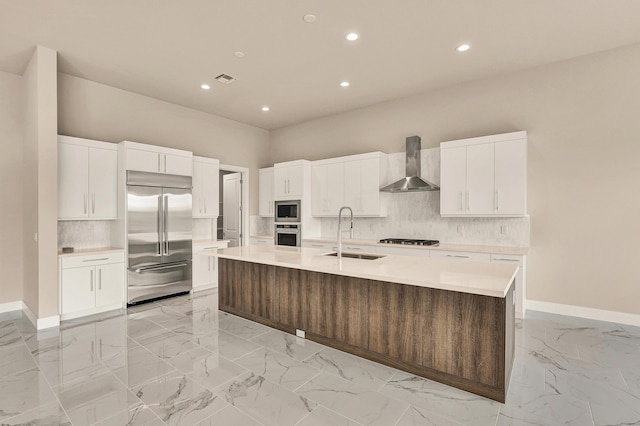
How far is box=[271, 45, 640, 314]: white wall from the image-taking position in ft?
12.1

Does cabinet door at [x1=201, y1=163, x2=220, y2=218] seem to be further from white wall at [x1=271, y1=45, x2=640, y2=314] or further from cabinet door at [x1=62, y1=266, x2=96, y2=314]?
white wall at [x1=271, y1=45, x2=640, y2=314]

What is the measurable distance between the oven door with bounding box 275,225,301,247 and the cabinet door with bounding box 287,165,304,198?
676 mm

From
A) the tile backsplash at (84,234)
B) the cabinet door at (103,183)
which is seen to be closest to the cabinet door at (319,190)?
the cabinet door at (103,183)

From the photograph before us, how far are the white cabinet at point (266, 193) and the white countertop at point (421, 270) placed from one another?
11.3 feet

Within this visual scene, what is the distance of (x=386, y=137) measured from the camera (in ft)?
18.1

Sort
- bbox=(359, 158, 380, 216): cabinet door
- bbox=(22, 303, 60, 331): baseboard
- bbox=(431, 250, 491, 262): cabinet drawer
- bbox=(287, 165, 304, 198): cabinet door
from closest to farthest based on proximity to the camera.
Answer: bbox=(22, 303, 60, 331): baseboard → bbox=(431, 250, 491, 262): cabinet drawer → bbox=(359, 158, 380, 216): cabinet door → bbox=(287, 165, 304, 198): cabinet door

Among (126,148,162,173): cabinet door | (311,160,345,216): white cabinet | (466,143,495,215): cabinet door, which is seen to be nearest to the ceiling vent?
(126,148,162,173): cabinet door

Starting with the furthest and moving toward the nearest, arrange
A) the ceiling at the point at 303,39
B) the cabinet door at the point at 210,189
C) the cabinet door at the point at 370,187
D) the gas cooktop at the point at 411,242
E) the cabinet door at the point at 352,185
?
the cabinet door at the point at 210,189, the cabinet door at the point at 352,185, the cabinet door at the point at 370,187, the gas cooktop at the point at 411,242, the ceiling at the point at 303,39

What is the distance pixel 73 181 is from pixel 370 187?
169 inches

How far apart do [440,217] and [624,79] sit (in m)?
2.67

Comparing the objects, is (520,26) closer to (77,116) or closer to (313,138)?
(313,138)

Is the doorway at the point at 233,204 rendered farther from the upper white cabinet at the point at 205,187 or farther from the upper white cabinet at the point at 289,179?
the upper white cabinet at the point at 289,179

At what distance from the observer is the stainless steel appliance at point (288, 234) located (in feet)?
19.6

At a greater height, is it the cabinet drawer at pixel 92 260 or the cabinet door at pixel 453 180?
the cabinet door at pixel 453 180
